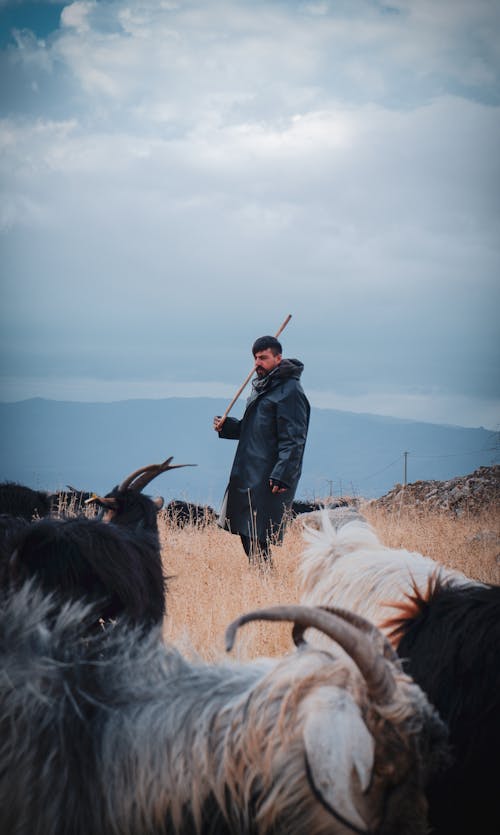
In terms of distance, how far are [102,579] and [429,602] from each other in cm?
149

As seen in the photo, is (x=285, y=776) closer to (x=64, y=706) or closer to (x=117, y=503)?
(x=64, y=706)

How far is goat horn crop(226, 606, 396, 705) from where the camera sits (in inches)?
71.9

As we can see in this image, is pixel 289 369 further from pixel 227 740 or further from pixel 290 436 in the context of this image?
pixel 227 740

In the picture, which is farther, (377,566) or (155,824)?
(377,566)

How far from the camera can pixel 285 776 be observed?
1.85m

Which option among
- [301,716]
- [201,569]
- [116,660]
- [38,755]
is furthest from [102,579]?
[201,569]

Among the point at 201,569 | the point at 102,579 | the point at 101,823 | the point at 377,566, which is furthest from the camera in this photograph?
the point at 201,569

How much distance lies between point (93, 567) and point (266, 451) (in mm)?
4212

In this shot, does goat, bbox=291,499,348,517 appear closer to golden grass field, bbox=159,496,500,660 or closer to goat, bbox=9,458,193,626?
golden grass field, bbox=159,496,500,660

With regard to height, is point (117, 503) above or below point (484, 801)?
above

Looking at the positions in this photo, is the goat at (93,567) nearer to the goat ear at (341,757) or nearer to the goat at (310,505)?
the goat ear at (341,757)

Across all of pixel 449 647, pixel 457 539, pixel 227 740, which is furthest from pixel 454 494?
pixel 227 740

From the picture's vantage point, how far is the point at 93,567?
340cm

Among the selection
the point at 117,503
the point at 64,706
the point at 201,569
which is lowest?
the point at 201,569
